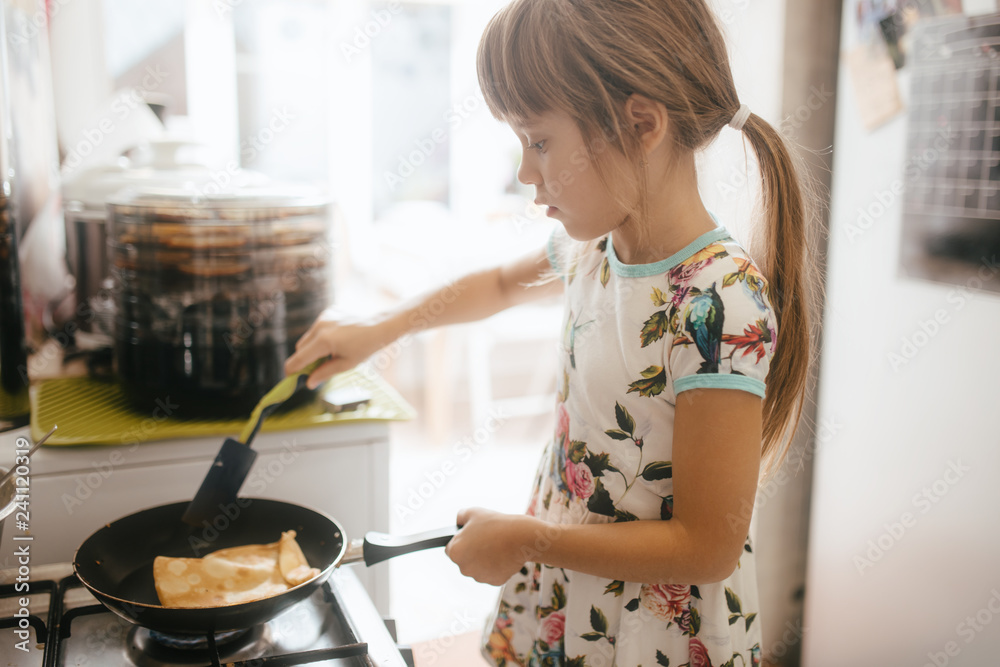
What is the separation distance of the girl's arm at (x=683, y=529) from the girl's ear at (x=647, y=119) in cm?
23

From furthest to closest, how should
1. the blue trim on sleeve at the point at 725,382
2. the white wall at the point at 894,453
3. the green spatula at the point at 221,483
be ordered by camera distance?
the white wall at the point at 894,453 → the green spatula at the point at 221,483 → the blue trim on sleeve at the point at 725,382

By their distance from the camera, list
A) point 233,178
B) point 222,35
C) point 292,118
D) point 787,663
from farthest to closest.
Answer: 1. point 292,118
2. point 222,35
3. point 787,663
4. point 233,178

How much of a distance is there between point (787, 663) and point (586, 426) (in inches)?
37.9

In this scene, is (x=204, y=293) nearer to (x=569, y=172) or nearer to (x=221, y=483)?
(x=221, y=483)

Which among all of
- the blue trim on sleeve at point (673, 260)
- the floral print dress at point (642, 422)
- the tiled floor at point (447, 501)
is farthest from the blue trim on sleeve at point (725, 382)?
the tiled floor at point (447, 501)

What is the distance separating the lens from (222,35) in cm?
279

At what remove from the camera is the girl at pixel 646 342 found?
0.66 meters

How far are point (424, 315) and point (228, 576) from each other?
1.23ft

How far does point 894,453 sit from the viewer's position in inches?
45.9

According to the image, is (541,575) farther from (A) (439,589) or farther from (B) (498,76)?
(A) (439,589)

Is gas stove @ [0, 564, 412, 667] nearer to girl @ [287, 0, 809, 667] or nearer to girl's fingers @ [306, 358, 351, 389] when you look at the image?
girl @ [287, 0, 809, 667]

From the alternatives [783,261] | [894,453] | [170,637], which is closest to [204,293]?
[170,637]

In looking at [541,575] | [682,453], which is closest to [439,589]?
[541,575]

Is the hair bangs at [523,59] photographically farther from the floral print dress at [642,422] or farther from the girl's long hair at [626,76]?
the floral print dress at [642,422]
